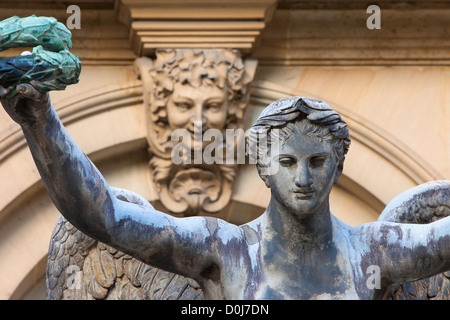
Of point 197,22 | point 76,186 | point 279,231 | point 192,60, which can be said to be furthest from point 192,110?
point 76,186

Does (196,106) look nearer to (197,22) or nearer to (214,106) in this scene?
(214,106)

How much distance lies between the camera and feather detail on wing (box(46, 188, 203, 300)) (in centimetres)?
664

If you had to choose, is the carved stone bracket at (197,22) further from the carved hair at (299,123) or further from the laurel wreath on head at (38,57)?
the laurel wreath on head at (38,57)

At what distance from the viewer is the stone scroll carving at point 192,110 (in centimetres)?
918

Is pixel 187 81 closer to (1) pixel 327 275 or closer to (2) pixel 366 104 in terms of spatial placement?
(2) pixel 366 104

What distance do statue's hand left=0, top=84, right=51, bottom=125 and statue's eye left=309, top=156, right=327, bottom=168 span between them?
766 mm

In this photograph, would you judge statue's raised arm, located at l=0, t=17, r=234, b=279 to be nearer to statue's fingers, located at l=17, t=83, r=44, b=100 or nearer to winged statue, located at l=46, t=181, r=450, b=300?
statue's fingers, located at l=17, t=83, r=44, b=100

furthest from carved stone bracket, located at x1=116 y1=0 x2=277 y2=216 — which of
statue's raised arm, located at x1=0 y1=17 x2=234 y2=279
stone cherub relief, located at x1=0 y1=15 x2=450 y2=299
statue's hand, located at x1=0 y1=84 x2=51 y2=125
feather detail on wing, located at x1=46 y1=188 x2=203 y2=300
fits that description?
statue's hand, located at x1=0 y1=84 x2=51 y2=125

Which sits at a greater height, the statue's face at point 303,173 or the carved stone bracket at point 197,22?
the statue's face at point 303,173

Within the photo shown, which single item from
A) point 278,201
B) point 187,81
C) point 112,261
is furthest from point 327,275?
point 187,81

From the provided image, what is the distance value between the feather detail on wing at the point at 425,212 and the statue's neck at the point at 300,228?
0.49 metres

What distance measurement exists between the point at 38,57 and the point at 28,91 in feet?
0.31

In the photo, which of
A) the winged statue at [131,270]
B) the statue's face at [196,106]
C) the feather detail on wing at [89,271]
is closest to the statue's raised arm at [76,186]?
the winged statue at [131,270]
